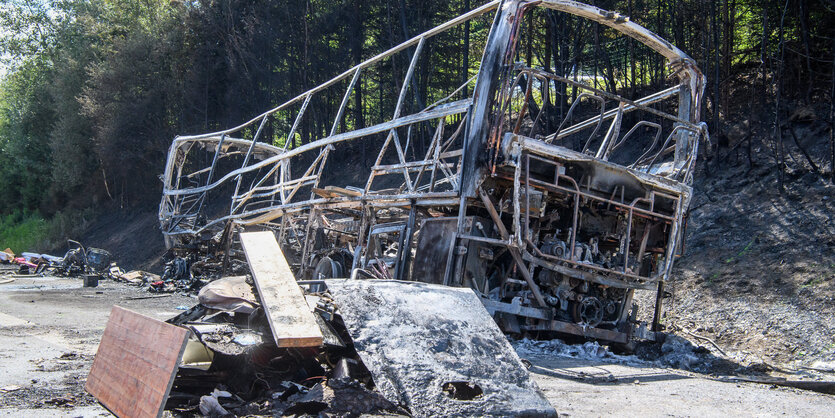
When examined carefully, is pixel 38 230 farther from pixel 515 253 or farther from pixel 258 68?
pixel 515 253

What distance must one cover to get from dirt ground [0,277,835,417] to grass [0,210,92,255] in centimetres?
3018

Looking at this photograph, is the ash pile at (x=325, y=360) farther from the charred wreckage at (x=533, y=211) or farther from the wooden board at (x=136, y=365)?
the charred wreckage at (x=533, y=211)

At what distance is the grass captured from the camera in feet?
115

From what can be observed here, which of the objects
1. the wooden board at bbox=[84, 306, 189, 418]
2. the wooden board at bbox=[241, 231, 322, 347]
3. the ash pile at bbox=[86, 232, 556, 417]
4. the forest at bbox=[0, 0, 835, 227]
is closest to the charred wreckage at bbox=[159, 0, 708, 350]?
the wooden board at bbox=[241, 231, 322, 347]

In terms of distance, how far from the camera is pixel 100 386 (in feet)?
14.7

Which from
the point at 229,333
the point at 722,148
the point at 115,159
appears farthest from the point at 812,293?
the point at 115,159

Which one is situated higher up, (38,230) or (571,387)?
(571,387)

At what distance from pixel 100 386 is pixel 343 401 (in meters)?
1.90

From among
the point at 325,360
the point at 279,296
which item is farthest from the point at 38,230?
the point at 325,360

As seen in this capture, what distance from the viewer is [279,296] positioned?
16.9 ft

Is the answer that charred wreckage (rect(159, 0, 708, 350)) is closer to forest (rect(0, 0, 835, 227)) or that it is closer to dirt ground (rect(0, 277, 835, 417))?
dirt ground (rect(0, 277, 835, 417))

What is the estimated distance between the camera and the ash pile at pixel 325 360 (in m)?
4.00

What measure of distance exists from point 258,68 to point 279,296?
23257 mm

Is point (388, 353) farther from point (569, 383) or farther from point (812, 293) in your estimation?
point (812, 293)
